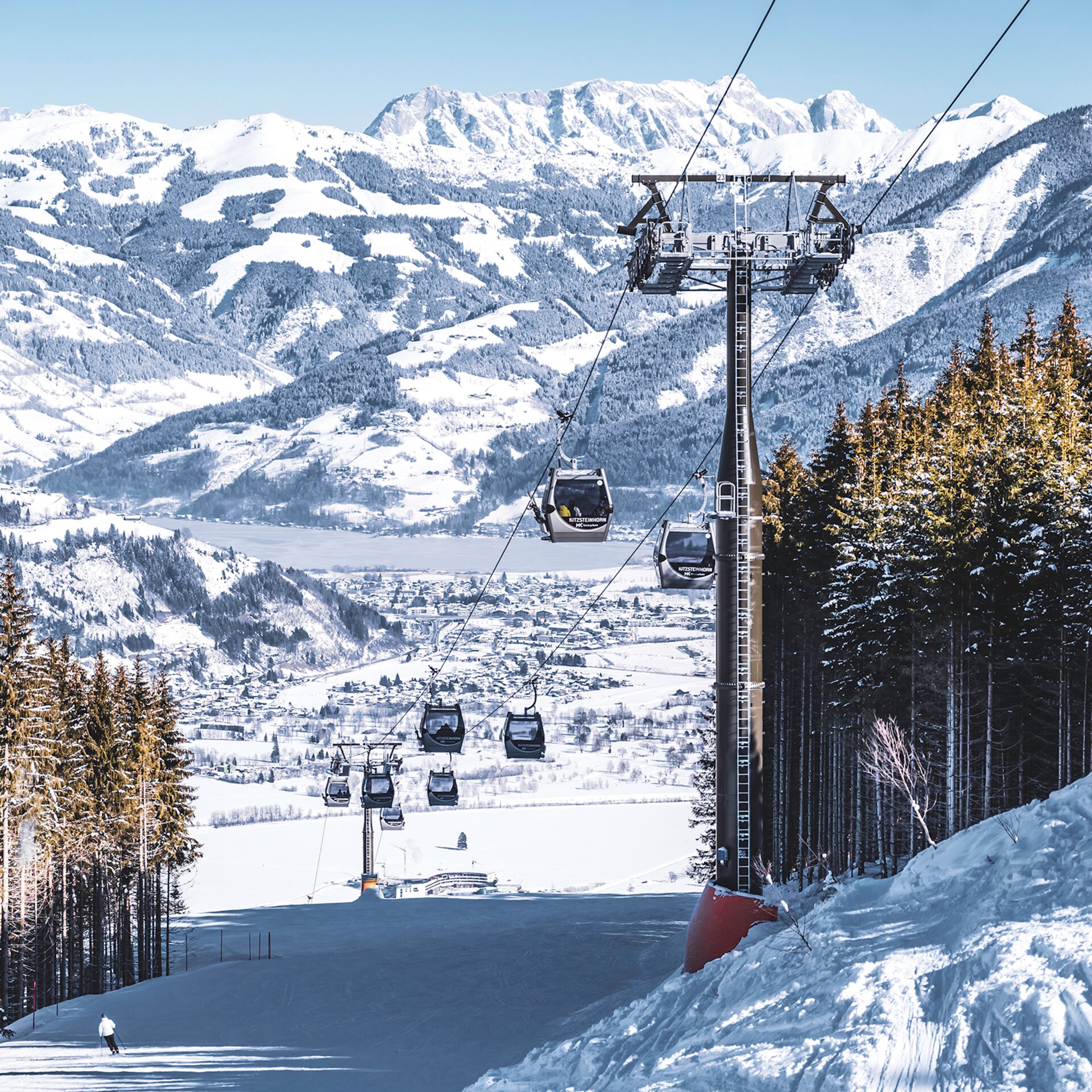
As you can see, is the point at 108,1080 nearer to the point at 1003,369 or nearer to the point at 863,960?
the point at 863,960

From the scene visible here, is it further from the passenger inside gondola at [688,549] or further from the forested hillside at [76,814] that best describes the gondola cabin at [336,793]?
the passenger inside gondola at [688,549]

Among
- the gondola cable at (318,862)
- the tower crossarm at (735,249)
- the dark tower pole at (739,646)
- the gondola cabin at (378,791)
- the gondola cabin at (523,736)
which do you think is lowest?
the gondola cable at (318,862)

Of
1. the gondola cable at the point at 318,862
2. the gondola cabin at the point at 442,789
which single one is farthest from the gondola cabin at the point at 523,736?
the gondola cable at the point at 318,862

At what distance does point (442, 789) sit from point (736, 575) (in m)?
31.3

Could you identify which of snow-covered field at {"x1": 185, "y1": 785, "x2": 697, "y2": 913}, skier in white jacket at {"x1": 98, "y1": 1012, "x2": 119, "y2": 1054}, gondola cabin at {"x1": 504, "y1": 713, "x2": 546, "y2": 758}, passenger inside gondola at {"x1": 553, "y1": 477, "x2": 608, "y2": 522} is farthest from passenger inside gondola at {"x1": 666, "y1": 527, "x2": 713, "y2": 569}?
snow-covered field at {"x1": 185, "y1": 785, "x2": 697, "y2": 913}

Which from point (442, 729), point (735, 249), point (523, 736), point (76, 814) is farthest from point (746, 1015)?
point (76, 814)

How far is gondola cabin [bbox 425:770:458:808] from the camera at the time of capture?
→ 2010 inches

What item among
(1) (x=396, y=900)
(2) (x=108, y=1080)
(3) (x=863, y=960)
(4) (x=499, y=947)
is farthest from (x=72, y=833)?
(3) (x=863, y=960)

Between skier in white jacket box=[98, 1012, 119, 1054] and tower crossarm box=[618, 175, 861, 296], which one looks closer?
tower crossarm box=[618, 175, 861, 296]

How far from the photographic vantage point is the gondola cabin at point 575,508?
27.5m

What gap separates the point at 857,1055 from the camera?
42.8ft

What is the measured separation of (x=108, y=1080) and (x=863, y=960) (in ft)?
52.5

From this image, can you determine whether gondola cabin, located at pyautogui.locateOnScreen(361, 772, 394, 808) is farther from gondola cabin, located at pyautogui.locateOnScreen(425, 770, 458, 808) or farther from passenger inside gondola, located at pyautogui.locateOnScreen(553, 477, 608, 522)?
passenger inside gondola, located at pyautogui.locateOnScreen(553, 477, 608, 522)

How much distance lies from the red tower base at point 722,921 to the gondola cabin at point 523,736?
19899 millimetres
